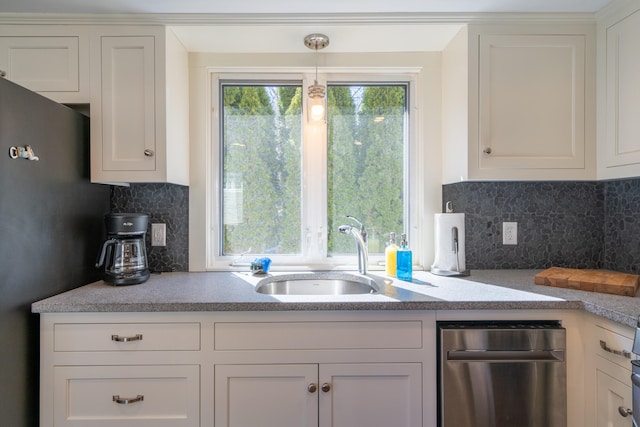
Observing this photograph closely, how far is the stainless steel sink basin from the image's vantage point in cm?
174

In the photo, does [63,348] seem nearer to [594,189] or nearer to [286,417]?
[286,417]

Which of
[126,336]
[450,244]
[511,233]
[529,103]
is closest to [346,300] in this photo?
[450,244]

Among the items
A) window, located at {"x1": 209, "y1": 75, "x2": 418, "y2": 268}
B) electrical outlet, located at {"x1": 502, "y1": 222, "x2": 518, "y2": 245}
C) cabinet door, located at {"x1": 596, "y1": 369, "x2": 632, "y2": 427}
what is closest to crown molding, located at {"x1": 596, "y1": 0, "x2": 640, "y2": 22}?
window, located at {"x1": 209, "y1": 75, "x2": 418, "y2": 268}

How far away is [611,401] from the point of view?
1168 mm

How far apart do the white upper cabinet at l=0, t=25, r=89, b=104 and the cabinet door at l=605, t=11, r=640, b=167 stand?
2410 millimetres

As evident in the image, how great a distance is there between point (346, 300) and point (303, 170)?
910 mm

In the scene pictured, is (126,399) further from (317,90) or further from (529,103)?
(529,103)

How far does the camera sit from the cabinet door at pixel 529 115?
1541mm

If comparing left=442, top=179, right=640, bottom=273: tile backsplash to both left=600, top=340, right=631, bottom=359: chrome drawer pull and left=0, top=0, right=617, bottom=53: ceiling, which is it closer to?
left=600, top=340, right=631, bottom=359: chrome drawer pull

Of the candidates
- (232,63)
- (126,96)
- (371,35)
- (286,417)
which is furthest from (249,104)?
(286,417)

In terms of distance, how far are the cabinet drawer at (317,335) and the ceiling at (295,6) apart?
1399mm

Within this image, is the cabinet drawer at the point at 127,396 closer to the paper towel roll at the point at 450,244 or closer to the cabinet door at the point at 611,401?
the paper towel roll at the point at 450,244

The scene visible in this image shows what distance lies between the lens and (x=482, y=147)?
154 centimetres

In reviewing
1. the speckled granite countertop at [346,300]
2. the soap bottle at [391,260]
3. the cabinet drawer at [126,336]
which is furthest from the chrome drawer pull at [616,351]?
the cabinet drawer at [126,336]
